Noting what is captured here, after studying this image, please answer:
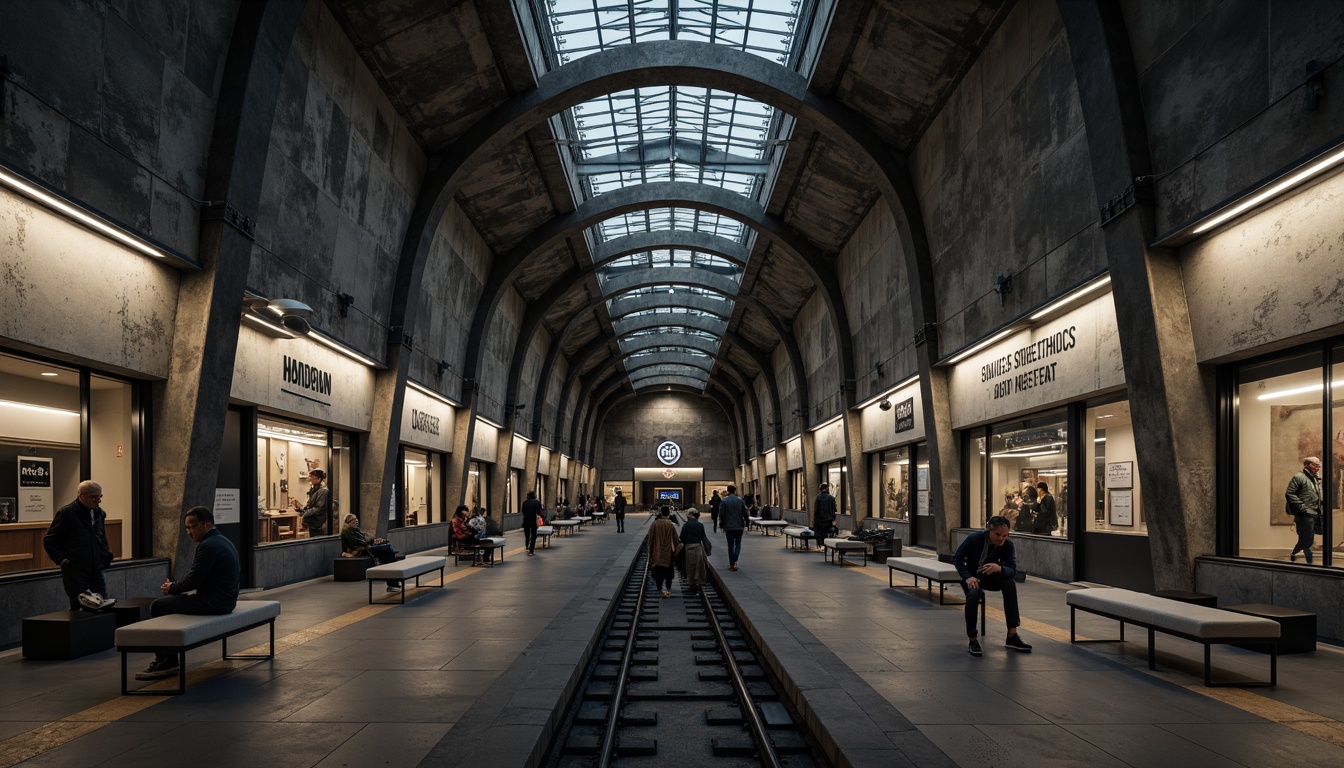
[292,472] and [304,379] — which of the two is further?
[292,472]

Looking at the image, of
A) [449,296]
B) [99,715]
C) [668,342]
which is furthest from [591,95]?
[668,342]

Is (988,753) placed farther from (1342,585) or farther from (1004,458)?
(1004,458)

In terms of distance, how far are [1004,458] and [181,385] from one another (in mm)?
13438

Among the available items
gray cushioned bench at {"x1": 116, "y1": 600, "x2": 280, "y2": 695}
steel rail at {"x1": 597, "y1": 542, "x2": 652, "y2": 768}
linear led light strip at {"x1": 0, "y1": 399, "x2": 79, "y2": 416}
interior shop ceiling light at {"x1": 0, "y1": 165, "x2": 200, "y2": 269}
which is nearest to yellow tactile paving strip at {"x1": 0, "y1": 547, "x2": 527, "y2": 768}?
gray cushioned bench at {"x1": 116, "y1": 600, "x2": 280, "y2": 695}

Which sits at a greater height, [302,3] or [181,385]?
[302,3]

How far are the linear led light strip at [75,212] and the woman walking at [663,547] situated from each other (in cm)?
801

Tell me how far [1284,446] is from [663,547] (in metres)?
8.61

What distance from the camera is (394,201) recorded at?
56.2ft

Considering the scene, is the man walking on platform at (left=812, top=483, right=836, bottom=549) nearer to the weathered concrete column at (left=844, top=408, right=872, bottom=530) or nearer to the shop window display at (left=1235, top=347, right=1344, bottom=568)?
the weathered concrete column at (left=844, top=408, right=872, bottom=530)

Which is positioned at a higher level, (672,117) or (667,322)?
(672,117)

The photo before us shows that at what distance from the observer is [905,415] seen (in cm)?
2145

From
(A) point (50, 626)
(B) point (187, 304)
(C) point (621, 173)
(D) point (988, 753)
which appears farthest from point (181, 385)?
(C) point (621, 173)

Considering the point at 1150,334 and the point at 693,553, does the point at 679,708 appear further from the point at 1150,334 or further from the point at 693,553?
the point at 693,553

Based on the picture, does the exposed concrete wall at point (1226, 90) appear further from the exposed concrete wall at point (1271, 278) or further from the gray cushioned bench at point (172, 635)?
the gray cushioned bench at point (172, 635)
